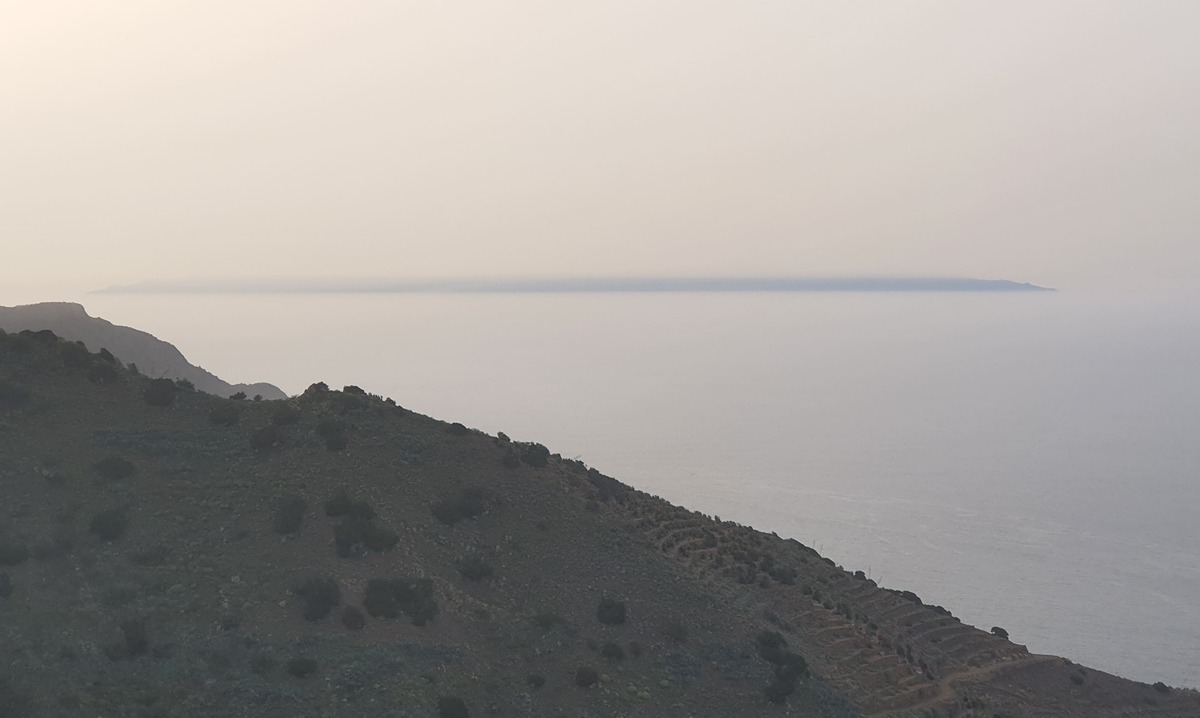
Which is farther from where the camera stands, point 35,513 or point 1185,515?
point 1185,515

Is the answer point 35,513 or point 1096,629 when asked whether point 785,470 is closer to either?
point 1096,629

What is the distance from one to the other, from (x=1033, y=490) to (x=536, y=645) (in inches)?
→ 4992

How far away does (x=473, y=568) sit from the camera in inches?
1299

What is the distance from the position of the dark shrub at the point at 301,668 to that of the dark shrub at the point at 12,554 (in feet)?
30.4

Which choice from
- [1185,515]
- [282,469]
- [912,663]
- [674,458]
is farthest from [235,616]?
[674,458]

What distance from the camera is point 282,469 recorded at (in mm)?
35812

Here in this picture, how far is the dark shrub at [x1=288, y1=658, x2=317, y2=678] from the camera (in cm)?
2545

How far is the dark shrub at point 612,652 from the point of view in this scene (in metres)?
30.5

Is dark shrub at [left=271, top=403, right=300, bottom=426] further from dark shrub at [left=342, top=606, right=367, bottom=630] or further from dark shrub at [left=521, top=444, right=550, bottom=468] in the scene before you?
dark shrub at [left=342, top=606, right=367, bottom=630]

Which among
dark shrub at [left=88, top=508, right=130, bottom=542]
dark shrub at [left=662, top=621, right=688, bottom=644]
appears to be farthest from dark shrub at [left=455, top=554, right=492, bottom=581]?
dark shrub at [left=88, top=508, right=130, bottom=542]

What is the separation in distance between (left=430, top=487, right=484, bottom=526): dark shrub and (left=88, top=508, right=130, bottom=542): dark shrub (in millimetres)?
11002

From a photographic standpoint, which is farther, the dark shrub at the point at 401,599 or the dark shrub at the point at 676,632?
the dark shrub at the point at 676,632

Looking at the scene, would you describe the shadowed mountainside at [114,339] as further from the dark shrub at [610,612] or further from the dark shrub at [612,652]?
the dark shrub at [612,652]

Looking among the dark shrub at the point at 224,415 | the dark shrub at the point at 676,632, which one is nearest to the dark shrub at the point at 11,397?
the dark shrub at the point at 224,415
